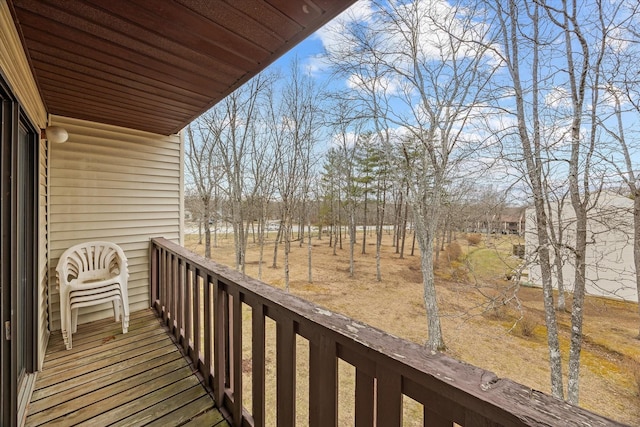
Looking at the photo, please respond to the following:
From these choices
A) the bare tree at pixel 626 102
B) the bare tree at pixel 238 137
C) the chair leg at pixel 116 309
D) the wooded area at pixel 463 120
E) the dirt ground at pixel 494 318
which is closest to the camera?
the chair leg at pixel 116 309

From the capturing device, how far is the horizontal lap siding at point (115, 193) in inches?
114

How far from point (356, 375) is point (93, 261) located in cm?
341

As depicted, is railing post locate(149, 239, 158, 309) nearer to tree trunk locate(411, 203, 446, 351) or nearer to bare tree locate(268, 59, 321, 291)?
tree trunk locate(411, 203, 446, 351)

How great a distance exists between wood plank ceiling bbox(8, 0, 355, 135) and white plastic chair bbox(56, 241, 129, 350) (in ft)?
5.10

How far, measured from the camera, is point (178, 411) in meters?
1.71

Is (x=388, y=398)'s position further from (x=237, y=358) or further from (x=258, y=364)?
(x=237, y=358)

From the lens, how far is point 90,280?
2.90 m

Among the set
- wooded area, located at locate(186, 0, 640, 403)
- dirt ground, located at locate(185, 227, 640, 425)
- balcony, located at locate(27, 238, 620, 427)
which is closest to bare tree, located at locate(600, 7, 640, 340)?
wooded area, located at locate(186, 0, 640, 403)

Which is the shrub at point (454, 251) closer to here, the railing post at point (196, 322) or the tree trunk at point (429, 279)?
Answer: the tree trunk at point (429, 279)

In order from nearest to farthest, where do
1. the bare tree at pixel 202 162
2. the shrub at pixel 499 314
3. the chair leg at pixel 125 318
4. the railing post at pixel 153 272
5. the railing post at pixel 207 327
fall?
the railing post at pixel 207 327
the chair leg at pixel 125 318
the railing post at pixel 153 272
the shrub at pixel 499 314
the bare tree at pixel 202 162

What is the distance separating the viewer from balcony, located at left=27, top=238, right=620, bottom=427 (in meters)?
0.61

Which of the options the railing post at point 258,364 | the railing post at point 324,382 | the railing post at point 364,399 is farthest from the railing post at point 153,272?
the railing post at point 364,399

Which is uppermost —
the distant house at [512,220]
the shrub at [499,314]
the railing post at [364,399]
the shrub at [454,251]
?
the distant house at [512,220]

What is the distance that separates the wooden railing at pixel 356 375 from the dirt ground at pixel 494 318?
5119mm
